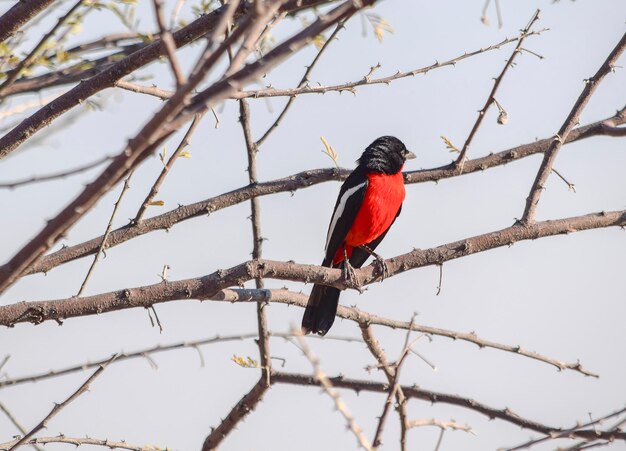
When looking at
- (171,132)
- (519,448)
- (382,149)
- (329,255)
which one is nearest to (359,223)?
(329,255)

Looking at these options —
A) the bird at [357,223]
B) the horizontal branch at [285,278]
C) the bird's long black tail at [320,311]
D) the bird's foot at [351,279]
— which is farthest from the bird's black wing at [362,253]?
the bird's foot at [351,279]

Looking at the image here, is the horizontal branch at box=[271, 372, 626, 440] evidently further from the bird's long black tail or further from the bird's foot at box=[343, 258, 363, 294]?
the bird's long black tail

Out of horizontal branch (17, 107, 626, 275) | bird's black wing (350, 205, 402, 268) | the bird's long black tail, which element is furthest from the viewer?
bird's black wing (350, 205, 402, 268)

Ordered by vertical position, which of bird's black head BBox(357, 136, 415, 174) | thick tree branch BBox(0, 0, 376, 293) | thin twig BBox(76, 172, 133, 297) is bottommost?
thick tree branch BBox(0, 0, 376, 293)

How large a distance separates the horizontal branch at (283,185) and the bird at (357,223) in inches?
48.7

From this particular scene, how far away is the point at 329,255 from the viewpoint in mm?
6207

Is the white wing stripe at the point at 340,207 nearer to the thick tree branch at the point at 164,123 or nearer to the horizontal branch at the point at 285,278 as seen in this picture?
the horizontal branch at the point at 285,278

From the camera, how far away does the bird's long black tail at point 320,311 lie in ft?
19.3

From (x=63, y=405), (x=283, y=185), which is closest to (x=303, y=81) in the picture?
(x=283, y=185)

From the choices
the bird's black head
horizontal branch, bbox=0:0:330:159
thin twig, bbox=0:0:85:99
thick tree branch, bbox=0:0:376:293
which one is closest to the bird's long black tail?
the bird's black head

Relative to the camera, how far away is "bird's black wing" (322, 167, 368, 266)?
6.11 meters

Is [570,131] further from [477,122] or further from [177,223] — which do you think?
[177,223]

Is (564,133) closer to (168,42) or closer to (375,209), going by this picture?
(375,209)

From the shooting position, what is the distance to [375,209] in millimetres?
6137
